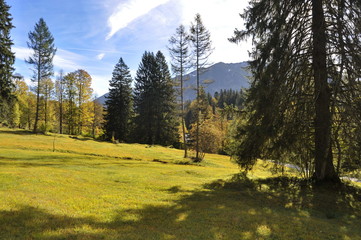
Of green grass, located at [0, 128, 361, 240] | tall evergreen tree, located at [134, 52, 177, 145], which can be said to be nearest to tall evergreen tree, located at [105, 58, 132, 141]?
tall evergreen tree, located at [134, 52, 177, 145]

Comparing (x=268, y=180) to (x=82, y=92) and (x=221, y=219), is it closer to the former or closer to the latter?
(x=221, y=219)

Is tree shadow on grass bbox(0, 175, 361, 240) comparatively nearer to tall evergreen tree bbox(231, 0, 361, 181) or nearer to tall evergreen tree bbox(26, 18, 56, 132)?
tall evergreen tree bbox(231, 0, 361, 181)

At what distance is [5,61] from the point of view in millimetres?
23844

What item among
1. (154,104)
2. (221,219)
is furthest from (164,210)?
(154,104)

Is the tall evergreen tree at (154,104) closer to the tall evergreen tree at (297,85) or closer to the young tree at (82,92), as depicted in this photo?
the young tree at (82,92)

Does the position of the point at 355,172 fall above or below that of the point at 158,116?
below

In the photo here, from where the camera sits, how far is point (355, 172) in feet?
40.3

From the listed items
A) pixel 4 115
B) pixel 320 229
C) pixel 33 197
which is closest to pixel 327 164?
pixel 320 229

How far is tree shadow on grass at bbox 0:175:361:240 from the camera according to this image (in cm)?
520

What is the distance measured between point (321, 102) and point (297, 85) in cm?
154

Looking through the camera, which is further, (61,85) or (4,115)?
(61,85)

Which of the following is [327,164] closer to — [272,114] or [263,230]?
[272,114]

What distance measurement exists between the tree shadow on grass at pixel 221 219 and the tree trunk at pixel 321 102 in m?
1.10

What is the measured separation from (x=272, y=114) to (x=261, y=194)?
4.00m
